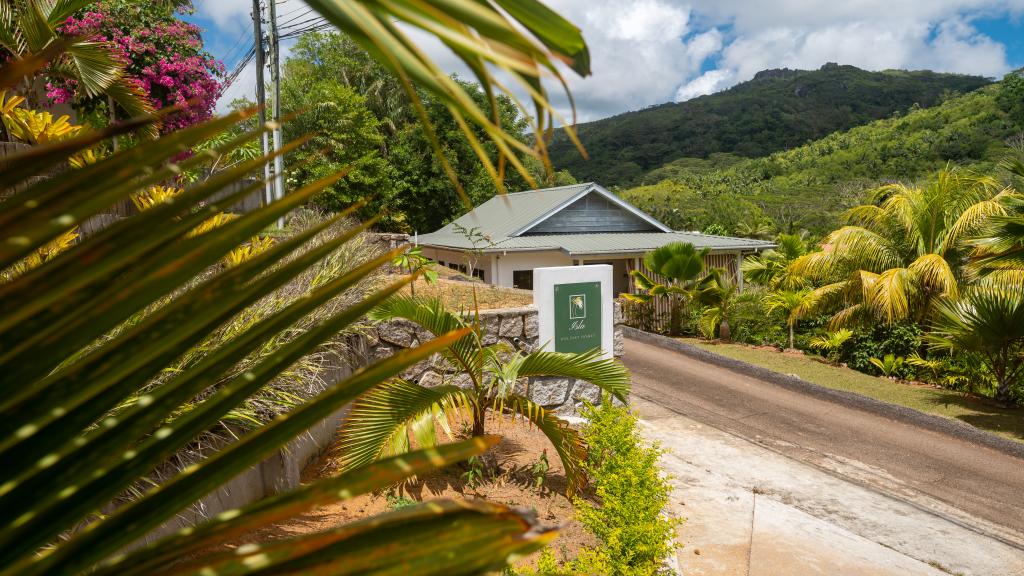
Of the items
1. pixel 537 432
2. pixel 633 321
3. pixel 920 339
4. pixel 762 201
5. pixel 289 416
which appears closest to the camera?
pixel 289 416

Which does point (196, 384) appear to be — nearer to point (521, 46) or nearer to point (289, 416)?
point (289, 416)

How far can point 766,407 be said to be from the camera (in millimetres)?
10164

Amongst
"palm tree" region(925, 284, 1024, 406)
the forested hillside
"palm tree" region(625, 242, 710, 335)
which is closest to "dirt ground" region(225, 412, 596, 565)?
"palm tree" region(925, 284, 1024, 406)

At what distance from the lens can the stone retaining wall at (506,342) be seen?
7.00m

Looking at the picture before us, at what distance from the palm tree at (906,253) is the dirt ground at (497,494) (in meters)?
10.2

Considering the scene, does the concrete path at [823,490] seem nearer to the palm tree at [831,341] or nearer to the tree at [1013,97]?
the palm tree at [831,341]

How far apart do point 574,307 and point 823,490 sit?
3584 mm

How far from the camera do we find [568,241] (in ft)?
65.1

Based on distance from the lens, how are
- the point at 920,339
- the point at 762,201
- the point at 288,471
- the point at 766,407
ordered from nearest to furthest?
the point at 288,471 < the point at 766,407 < the point at 920,339 < the point at 762,201

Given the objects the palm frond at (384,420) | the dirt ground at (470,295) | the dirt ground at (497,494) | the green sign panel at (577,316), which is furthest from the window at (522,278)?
the palm frond at (384,420)

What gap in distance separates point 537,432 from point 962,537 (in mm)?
4206

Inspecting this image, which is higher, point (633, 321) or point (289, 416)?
point (289, 416)

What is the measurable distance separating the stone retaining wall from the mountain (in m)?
58.8

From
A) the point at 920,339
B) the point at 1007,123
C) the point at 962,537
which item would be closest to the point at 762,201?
the point at 1007,123
